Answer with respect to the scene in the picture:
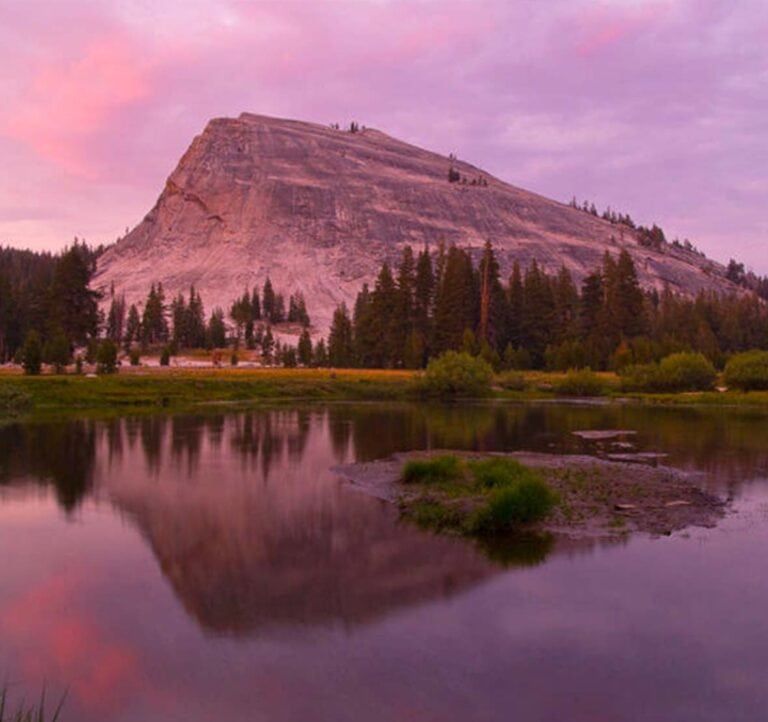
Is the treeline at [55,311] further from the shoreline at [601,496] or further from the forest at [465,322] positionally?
the shoreline at [601,496]

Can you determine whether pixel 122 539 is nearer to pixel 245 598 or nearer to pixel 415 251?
pixel 245 598

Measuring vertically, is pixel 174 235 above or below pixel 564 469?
above

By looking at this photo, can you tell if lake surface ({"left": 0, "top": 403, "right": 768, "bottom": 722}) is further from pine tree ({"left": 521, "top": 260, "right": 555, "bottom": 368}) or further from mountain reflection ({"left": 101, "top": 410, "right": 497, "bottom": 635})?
pine tree ({"left": 521, "top": 260, "right": 555, "bottom": 368})

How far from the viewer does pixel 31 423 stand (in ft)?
148

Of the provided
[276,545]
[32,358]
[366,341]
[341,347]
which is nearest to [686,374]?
[366,341]

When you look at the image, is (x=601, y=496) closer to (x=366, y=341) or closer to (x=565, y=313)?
(x=366, y=341)

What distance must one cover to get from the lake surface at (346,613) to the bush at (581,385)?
163 feet

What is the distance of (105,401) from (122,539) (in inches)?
1611

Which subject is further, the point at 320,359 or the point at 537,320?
the point at 320,359

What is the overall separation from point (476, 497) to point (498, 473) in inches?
65.4

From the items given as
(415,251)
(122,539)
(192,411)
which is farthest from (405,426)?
(415,251)

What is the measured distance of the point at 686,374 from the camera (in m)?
72.6

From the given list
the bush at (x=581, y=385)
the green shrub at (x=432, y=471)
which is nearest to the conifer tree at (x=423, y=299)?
the bush at (x=581, y=385)

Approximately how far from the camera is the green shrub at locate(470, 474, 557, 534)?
61.9ft
